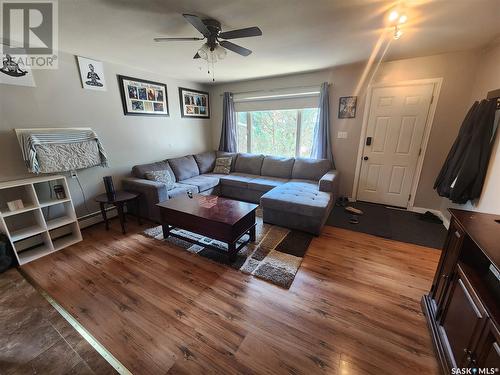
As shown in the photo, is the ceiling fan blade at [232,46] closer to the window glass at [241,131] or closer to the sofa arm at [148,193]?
the sofa arm at [148,193]

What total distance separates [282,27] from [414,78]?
7.69 feet

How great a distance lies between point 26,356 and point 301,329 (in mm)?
1848

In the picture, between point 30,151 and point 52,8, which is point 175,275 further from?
point 52,8

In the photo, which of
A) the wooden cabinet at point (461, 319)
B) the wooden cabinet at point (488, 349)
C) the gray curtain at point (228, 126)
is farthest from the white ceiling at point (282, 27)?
the wooden cabinet at point (488, 349)

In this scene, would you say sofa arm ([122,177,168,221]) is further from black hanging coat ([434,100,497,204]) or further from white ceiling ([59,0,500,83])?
black hanging coat ([434,100,497,204])

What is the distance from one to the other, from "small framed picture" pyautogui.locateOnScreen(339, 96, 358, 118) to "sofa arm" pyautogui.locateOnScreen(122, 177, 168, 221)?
3.20 meters

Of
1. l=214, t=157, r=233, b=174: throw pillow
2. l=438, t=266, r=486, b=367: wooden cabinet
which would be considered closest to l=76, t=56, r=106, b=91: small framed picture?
l=214, t=157, r=233, b=174: throw pillow

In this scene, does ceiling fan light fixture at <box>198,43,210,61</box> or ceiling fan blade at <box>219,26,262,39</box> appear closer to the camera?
ceiling fan blade at <box>219,26,262,39</box>

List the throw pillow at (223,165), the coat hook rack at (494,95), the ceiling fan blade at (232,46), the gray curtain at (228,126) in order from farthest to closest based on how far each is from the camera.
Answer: the gray curtain at (228,126) < the throw pillow at (223,165) < the coat hook rack at (494,95) < the ceiling fan blade at (232,46)

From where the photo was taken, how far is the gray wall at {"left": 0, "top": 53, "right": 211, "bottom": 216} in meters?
2.26

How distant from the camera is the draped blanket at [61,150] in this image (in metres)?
2.24

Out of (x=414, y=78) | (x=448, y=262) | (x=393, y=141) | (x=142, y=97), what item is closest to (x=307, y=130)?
(x=393, y=141)

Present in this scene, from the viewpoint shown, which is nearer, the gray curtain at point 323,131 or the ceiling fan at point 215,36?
the ceiling fan at point 215,36

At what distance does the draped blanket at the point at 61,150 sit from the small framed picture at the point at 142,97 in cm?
80
